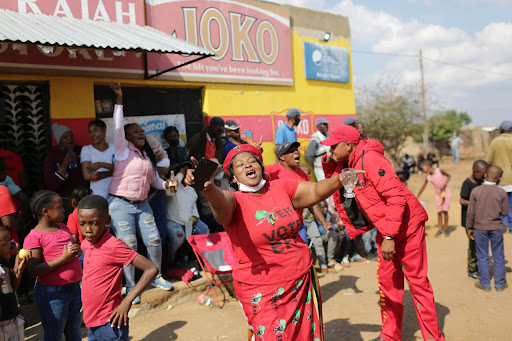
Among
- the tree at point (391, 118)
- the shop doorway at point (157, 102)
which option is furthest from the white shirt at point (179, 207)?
the tree at point (391, 118)

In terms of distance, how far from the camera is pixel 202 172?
2.50 meters

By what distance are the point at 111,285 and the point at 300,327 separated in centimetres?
143

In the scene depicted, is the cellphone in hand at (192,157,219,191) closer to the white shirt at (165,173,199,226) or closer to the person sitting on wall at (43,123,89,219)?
the person sitting on wall at (43,123,89,219)

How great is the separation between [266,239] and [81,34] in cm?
408

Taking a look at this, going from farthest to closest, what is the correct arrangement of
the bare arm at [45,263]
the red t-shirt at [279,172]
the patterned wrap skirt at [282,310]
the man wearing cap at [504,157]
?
the man wearing cap at [504,157] → the red t-shirt at [279,172] → the bare arm at [45,263] → the patterned wrap skirt at [282,310]

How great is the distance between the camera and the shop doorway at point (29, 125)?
639cm

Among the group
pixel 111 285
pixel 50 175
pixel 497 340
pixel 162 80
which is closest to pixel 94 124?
pixel 50 175

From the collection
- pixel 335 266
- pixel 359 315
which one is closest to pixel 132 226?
pixel 359 315

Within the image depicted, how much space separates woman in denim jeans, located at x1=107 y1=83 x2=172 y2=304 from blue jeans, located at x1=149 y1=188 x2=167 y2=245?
466 millimetres

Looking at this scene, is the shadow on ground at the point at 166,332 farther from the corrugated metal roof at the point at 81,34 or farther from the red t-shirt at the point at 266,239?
the corrugated metal roof at the point at 81,34

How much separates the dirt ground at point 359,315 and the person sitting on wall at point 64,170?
1707mm

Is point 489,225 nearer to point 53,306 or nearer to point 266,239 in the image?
point 266,239

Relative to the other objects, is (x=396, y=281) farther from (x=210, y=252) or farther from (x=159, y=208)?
(x=159, y=208)

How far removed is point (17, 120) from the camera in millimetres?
6473
